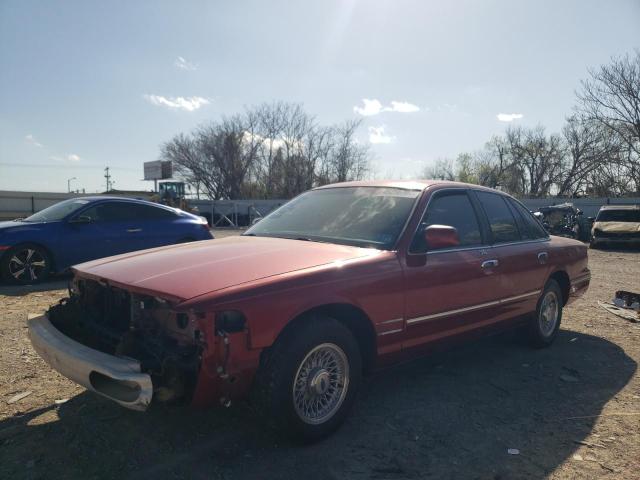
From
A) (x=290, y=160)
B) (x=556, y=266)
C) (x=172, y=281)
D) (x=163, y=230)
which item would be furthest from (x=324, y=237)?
(x=290, y=160)

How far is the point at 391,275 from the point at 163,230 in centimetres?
635

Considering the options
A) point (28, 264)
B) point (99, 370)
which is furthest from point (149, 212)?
point (99, 370)

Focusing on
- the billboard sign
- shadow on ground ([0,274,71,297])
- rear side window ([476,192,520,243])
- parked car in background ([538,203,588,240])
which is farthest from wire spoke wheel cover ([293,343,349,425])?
the billboard sign

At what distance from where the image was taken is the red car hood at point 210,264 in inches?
104

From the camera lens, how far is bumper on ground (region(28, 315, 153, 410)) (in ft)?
7.81

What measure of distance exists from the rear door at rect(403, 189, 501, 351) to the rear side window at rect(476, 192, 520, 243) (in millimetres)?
204

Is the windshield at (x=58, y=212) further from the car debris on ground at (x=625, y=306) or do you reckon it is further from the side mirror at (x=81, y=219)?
the car debris on ground at (x=625, y=306)

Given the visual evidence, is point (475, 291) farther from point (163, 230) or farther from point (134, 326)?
point (163, 230)

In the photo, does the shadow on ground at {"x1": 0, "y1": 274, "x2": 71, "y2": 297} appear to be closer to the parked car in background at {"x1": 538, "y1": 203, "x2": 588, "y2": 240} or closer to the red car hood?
the red car hood

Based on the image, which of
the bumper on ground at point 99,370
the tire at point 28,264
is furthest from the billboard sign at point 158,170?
the bumper on ground at point 99,370

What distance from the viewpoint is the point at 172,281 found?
2.70 meters

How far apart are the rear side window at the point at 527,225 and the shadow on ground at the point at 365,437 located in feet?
4.94

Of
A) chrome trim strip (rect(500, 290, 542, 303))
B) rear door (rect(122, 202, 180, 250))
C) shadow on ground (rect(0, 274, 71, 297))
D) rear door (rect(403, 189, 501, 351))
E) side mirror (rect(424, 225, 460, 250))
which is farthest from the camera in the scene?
rear door (rect(122, 202, 180, 250))

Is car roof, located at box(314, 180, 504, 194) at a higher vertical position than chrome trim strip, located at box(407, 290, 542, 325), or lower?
higher
